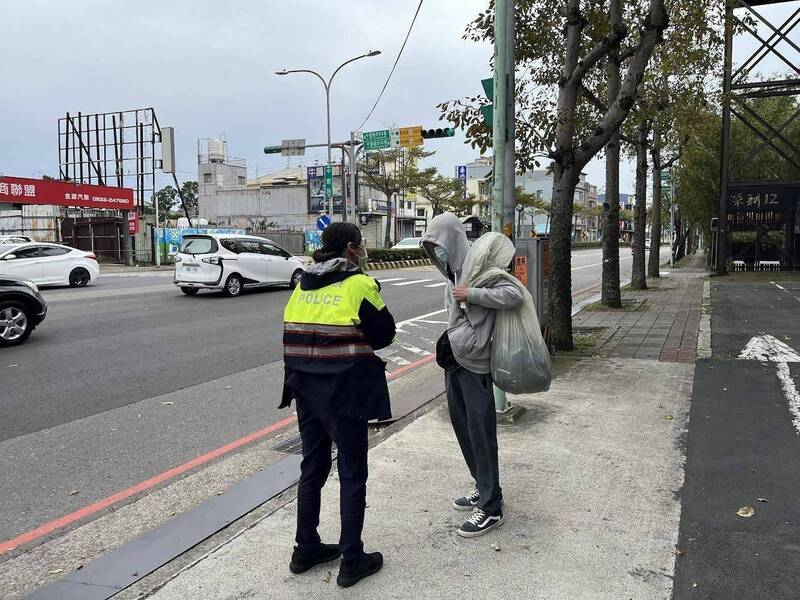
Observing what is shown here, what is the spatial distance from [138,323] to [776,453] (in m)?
10.2

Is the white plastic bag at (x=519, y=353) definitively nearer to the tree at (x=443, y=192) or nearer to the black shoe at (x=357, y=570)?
the black shoe at (x=357, y=570)

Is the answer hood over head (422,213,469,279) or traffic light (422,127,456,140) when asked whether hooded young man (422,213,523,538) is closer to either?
hood over head (422,213,469,279)

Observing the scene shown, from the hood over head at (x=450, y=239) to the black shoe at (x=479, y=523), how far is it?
130 cm

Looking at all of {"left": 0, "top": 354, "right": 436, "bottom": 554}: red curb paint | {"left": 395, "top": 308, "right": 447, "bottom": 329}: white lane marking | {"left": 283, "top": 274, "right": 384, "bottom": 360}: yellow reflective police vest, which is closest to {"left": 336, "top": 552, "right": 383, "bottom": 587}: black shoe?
{"left": 283, "top": 274, "right": 384, "bottom": 360}: yellow reflective police vest

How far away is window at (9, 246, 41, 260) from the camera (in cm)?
1833

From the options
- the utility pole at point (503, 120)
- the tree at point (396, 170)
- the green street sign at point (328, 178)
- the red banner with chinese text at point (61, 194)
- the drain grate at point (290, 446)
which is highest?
the tree at point (396, 170)

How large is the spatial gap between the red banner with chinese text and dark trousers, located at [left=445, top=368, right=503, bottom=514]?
3094 cm

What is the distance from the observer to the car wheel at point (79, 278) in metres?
20.0

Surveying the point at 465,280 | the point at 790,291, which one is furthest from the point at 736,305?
the point at 465,280

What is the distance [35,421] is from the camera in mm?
5867

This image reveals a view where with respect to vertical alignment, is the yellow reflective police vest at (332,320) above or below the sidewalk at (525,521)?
above

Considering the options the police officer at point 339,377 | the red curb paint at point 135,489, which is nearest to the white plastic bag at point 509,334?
the police officer at point 339,377

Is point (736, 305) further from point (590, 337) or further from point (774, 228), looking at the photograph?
point (774, 228)

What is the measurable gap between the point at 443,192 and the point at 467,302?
1957 inches
